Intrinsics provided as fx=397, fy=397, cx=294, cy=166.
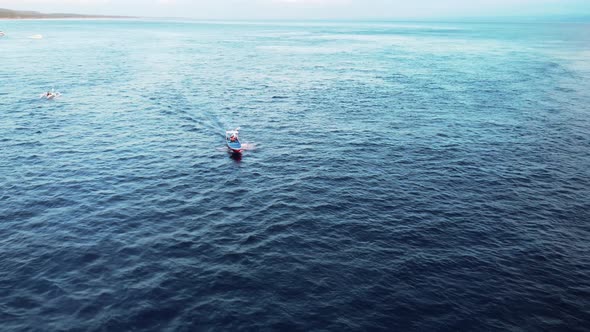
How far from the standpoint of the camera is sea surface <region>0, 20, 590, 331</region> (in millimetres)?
36812

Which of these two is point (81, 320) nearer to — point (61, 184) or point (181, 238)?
point (181, 238)

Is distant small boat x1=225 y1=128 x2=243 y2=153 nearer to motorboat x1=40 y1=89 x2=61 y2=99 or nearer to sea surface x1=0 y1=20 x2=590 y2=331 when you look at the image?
sea surface x1=0 y1=20 x2=590 y2=331

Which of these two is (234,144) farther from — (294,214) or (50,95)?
(50,95)

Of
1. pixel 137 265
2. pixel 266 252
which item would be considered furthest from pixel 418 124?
pixel 137 265

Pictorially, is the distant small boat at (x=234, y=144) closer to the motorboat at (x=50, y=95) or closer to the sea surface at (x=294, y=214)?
the sea surface at (x=294, y=214)

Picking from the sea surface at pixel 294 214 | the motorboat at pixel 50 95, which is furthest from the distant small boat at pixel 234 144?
the motorboat at pixel 50 95

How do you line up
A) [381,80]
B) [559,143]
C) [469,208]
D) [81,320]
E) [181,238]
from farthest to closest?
[381,80]
[559,143]
[469,208]
[181,238]
[81,320]

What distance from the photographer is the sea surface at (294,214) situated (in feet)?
121

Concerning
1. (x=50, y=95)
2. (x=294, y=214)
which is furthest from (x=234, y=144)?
(x=50, y=95)

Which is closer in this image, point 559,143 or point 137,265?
point 137,265

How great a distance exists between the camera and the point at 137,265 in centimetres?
4203

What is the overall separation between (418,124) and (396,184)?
32.5 metres

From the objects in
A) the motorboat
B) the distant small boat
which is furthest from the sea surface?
the motorboat

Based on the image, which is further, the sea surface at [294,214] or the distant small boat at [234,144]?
the distant small boat at [234,144]
